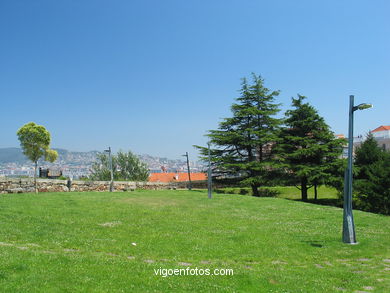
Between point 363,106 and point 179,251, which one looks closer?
point 179,251

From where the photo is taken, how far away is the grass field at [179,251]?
7.62 m

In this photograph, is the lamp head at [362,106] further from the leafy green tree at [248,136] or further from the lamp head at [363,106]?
the leafy green tree at [248,136]

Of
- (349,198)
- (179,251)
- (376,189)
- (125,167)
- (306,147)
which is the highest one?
(306,147)

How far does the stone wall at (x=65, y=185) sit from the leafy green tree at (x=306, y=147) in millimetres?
14019

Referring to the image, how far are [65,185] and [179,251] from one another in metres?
26.6

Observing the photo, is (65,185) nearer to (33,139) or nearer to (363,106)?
(33,139)

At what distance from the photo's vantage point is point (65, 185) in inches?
1351

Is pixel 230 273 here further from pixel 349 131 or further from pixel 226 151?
pixel 226 151

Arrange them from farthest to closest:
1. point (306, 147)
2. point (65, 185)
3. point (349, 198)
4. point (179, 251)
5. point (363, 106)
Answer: point (306, 147), point (65, 185), point (349, 198), point (363, 106), point (179, 251)

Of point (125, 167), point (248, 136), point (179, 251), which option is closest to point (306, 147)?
point (248, 136)

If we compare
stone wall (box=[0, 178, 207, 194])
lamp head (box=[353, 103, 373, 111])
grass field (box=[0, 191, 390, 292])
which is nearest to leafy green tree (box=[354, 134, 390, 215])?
grass field (box=[0, 191, 390, 292])

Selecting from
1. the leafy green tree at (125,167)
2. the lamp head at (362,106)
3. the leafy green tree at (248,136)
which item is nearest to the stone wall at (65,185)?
the leafy green tree at (248,136)

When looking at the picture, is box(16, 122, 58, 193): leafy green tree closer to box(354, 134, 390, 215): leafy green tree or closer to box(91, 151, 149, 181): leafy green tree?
box(91, 151, 149, 181): leafy green tree

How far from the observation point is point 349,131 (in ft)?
46.3
